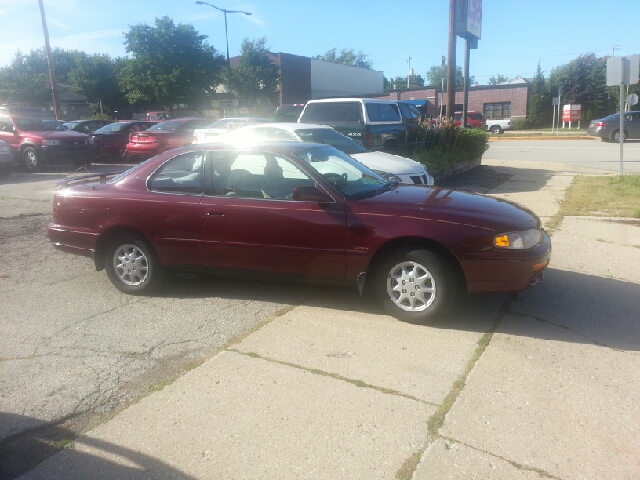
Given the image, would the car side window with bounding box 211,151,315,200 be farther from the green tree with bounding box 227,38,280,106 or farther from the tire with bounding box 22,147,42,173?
the green tree with bounding box 227,38,280,106

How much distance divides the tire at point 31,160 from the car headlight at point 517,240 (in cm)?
1636

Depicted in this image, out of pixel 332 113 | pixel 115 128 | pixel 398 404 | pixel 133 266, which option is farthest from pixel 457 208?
pixel 115 128

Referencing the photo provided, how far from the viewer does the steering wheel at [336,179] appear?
5227 mm

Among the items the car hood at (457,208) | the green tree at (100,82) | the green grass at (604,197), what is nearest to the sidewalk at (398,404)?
the car hood at (457,208)

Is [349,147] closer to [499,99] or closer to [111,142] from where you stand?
[111,142]

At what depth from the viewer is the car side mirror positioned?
493 centimetres

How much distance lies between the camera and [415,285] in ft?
15.8

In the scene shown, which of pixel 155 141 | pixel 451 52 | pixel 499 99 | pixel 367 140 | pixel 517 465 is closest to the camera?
pixel 517 465

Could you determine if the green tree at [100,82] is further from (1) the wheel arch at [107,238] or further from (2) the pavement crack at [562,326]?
(2) the pavement crack at [562,326]

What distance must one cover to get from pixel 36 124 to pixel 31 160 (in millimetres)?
1589

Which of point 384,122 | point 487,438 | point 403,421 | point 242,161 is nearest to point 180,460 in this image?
point 403,421

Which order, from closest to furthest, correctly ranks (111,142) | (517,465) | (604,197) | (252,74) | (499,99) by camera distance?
1. (517,465)
2. (604,197)
3. (111,142)
4. (252,74)
5. (499,99)

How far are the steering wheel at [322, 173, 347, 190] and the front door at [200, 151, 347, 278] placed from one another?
0.63 ft

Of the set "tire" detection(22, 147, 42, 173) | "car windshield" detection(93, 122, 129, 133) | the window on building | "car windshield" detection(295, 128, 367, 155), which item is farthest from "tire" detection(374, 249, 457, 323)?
the window on building
